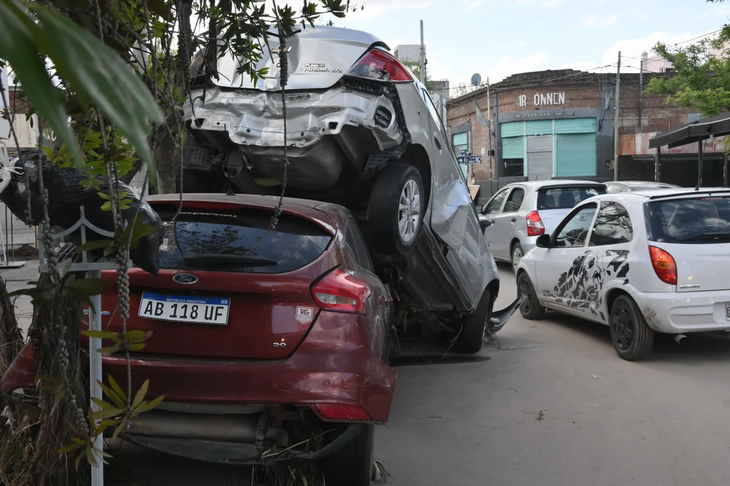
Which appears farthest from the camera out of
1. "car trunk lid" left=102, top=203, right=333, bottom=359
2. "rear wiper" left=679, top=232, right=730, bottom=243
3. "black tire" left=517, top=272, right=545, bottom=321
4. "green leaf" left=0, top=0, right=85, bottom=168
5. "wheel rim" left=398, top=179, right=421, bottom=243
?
"black tire" left=517, top=272, right=545, bottom=321

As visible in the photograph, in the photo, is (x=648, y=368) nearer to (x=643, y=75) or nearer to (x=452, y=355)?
(x=452, y=355)

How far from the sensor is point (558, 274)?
7.71m

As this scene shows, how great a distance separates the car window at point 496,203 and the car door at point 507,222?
20 cm

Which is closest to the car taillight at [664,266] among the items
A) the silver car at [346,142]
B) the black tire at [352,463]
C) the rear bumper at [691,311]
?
the rear bumper at [691,311]

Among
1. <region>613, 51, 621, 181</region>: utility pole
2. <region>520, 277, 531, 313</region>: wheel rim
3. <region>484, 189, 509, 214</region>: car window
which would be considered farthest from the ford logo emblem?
<region>613, 51, 621, 181</region>: utility pole

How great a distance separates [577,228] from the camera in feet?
25.2

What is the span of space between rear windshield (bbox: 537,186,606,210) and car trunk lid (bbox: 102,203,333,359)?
29.3 ft

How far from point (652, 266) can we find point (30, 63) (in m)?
6.18

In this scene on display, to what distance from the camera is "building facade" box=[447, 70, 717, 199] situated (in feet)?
114

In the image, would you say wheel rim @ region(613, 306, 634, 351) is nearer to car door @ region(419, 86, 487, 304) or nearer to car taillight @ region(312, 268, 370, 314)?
car door @ region(419, 86, 487, 304)

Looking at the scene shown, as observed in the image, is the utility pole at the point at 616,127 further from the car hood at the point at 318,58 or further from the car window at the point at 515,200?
the car hood at the point at 318,58

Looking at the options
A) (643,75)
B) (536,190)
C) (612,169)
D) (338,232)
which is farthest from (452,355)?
(643,75)

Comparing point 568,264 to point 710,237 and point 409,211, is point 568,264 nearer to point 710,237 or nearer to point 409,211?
point 710,237

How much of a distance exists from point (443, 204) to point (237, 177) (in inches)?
72.6
